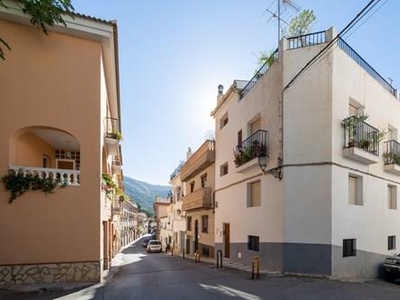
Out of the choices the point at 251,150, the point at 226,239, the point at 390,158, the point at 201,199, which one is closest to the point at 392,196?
the point at 390,158

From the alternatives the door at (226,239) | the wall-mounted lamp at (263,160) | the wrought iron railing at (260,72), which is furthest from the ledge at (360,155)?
the door at (226,239)

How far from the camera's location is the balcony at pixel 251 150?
1484cm

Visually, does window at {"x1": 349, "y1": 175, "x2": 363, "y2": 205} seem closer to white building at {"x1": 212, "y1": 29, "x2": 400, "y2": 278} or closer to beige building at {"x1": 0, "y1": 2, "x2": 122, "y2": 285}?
white building at {"x1": 212, "y1": 29, "x2": 400, "y2": 278}

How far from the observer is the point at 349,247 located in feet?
43.9

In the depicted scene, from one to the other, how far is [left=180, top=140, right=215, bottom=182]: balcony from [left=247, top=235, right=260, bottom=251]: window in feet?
24.0

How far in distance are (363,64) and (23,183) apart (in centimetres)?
1340

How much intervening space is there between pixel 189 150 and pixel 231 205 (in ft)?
61.1

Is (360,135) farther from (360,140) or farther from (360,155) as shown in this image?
(360,155)

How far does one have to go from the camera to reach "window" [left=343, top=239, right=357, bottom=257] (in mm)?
13123

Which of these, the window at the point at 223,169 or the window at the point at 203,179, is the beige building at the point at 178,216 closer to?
the window at the point at 203,179

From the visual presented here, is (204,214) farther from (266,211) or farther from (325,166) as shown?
(325,166)

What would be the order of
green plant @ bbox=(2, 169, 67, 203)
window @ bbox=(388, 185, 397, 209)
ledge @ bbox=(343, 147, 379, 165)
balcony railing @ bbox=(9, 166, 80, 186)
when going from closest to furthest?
green plant @ bbox=(2, 169, 67, 203) → balcony railing @ bbox=(9, 166, 80, 186) → ledge @ bbox=(343, 147, 379, 165) → window @ bbox=(388, 185, 397, 209)

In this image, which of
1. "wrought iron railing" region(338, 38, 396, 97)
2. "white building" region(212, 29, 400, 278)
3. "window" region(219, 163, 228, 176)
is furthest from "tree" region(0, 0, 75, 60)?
"window" region(219, 163, 228, 176)

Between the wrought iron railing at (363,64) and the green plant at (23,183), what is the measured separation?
36.5 ft
